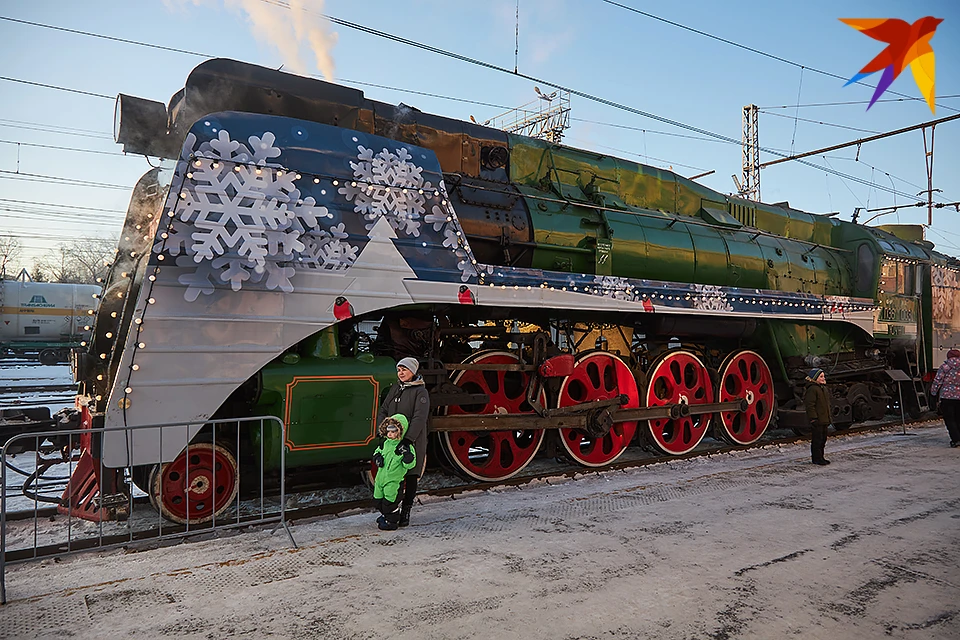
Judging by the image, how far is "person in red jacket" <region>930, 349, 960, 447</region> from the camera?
8.72 m

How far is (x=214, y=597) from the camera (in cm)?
333

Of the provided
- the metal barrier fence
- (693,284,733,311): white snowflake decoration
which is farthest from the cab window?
the metal barrier fence

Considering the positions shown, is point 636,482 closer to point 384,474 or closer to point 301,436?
point 384,474

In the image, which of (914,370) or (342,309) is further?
(914,370)

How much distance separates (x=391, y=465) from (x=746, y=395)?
595cm

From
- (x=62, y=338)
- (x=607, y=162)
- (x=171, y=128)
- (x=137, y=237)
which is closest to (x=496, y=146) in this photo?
(x=607, y=162)

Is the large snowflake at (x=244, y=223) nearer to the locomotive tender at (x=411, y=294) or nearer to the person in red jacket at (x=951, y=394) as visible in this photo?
the locomotive tender at (x=411, y=294)

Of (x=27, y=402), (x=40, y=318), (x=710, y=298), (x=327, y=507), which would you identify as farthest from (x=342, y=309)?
(x=40, y=318)

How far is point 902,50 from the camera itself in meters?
2.74

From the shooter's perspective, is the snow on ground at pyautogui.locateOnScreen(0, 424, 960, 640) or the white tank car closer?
the snow on ground at pyautogui.locateOnScreen(0, 424, 960, 640)

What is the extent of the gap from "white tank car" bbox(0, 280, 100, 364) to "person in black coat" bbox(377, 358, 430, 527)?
26.7 meters

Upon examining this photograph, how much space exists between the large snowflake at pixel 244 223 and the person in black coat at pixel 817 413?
5.94 meters

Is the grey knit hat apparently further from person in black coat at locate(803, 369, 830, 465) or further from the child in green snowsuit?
person in black coat at locate(803, 369, 830, 465)

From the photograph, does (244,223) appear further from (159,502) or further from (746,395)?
(746,395)
